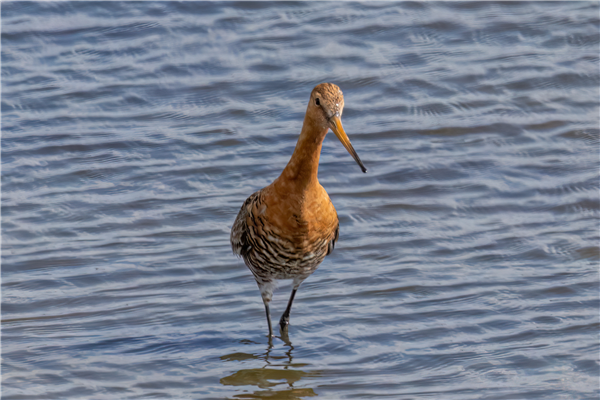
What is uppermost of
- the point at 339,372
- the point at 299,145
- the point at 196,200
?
the point at 299,145

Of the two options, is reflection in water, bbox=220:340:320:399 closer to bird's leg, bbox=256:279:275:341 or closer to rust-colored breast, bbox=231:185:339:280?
bird's leg, bbox=256:279:275:341

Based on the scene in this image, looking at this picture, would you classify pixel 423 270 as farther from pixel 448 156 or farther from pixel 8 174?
pixel 8 174

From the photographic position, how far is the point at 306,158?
5277mm

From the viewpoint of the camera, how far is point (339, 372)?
520 centimetres

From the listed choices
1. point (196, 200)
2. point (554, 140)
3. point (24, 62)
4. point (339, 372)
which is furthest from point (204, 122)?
point (339, 372)

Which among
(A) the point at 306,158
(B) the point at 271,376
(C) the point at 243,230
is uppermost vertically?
(A) the point at 306,158

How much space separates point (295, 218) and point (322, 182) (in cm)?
257

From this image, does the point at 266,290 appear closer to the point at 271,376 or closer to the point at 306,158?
the point at 271,376

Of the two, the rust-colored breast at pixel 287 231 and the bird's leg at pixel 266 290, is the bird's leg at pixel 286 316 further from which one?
the rust-colored breast at pixel 287 231

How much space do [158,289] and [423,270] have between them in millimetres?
2069

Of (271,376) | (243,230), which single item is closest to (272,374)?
(271,376)

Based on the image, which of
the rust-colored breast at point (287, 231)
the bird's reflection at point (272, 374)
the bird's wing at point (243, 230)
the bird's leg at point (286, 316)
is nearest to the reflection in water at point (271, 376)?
the bird's reflection at point (272, 374)

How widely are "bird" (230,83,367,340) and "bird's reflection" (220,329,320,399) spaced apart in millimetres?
231

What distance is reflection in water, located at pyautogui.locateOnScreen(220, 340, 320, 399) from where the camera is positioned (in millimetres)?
4992
